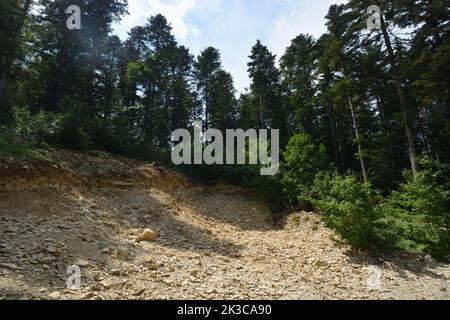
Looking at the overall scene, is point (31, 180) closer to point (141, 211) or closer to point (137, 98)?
point (141, 211)

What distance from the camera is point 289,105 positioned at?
29.1 meters

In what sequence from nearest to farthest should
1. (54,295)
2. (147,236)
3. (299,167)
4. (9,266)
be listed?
(54,295) < (9,266) < (147,236) < (299,167)

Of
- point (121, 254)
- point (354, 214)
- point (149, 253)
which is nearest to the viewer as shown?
point (121, 254)

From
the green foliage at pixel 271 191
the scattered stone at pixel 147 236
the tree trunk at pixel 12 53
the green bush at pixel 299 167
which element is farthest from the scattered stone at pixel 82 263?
the green foliage at pixel 271 191

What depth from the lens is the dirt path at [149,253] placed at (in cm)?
513

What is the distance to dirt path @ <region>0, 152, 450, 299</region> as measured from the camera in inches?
202

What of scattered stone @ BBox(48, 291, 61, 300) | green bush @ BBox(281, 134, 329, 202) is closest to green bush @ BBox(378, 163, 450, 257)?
green bush @ BBox(281, 134, 329, 202)

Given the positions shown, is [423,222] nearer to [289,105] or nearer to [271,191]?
[271,191]

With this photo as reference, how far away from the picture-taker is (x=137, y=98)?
26297mm

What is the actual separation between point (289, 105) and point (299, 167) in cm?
1551

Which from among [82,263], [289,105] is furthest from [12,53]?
[289,105]

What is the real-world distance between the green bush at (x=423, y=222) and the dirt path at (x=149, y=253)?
59 centimetres

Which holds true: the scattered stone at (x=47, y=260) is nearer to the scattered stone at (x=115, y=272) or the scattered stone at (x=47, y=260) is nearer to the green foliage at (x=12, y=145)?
the scattered stone at (x=115, y=272)

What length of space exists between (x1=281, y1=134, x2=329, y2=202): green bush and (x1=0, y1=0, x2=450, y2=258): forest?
7 centimetres
